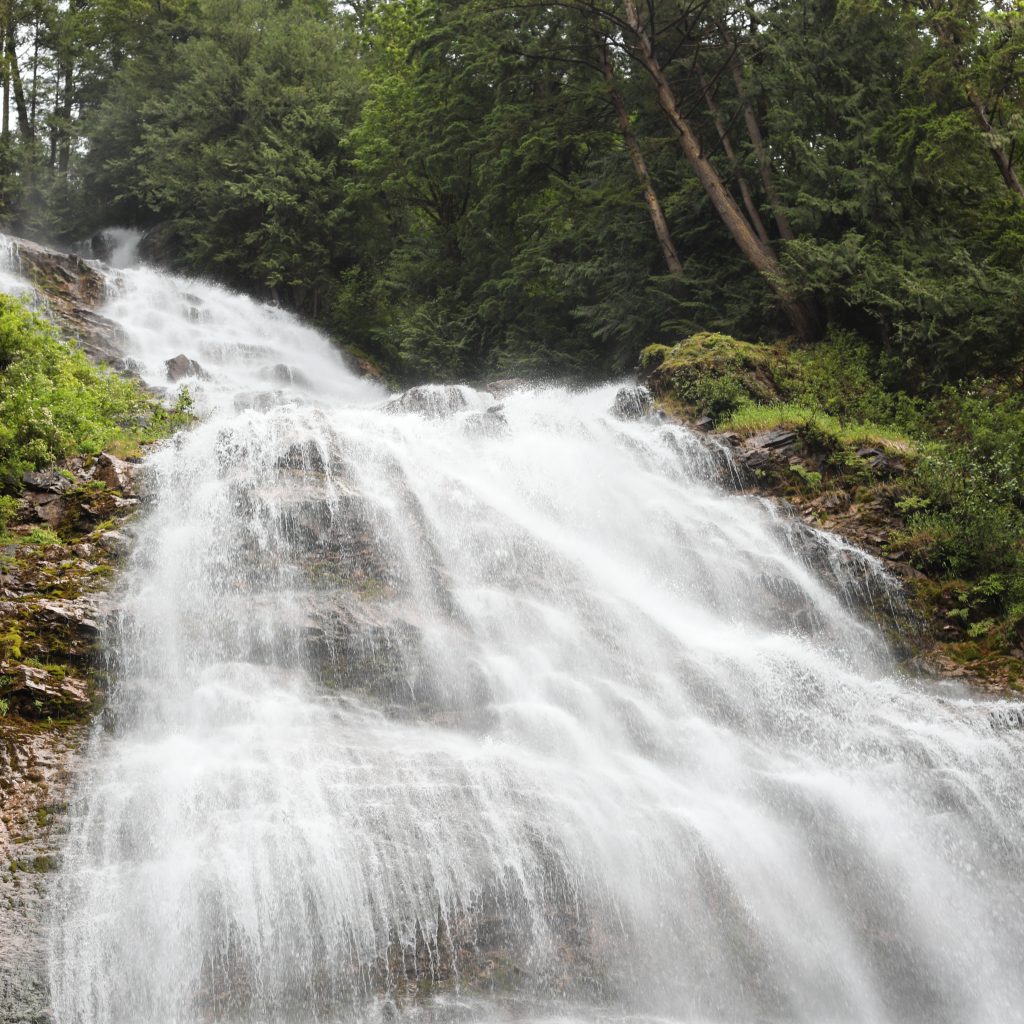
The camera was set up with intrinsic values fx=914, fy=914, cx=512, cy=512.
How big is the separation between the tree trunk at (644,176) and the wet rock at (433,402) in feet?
16.3

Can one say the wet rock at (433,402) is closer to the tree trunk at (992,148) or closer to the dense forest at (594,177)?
the dense forest at (594,177)

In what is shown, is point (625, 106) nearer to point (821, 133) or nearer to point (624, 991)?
point (821, 133)

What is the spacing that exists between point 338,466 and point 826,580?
592 centimetres

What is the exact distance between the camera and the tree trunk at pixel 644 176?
17234mm

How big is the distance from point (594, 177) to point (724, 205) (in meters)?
3.31

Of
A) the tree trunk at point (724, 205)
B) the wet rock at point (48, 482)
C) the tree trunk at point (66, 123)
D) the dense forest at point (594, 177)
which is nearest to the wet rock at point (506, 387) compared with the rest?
the dense forest at point (594, 177)

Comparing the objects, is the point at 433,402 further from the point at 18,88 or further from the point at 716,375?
the point at 18,88

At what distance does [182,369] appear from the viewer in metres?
18.1

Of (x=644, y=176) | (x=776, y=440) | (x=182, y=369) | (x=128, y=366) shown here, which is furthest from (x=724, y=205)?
(x=128, y=366)

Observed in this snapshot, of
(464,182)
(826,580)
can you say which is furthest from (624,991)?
(464,182)

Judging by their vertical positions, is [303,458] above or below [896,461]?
above

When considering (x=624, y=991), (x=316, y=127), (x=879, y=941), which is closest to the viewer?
(x=624, y=991)

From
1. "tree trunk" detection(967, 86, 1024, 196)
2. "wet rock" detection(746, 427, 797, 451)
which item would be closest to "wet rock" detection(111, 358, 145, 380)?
"wet rock" detection(746, 427, 797, 451)

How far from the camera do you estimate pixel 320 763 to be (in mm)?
7320
